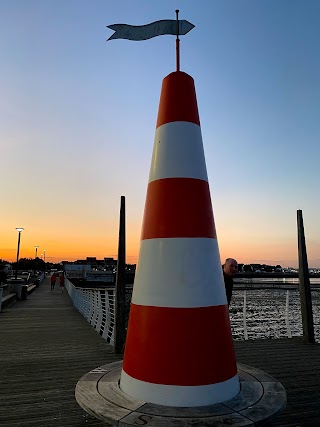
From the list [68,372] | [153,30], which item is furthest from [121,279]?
[153,30]

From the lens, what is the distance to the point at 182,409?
8.41 ft

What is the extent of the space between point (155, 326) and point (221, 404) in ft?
2.59

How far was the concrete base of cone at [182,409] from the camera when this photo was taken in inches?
92.9

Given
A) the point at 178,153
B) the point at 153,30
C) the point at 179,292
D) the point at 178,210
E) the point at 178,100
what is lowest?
the point at 179,292

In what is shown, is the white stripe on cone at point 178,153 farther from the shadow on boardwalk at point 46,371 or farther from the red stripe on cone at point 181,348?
the shadow on boardwalk at point 46,371

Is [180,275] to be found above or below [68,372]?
above

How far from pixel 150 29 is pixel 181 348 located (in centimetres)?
317

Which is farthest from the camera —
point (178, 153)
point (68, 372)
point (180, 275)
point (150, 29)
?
point (68, 372)

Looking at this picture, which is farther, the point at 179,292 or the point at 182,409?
the point at 179,292

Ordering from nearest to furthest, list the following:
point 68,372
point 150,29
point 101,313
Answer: point 150,29
point 68,372
point 101,313

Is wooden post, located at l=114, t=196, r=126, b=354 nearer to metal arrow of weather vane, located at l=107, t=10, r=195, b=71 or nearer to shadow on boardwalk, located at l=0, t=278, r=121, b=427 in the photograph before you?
shadow on boardwalk, located at l=0, t=278, r=121, b=427

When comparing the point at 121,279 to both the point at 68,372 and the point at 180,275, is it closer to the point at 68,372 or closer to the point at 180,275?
the point at 68,372


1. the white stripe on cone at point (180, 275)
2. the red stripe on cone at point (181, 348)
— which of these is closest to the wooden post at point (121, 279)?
the white stripe on cone at point (180, 275)

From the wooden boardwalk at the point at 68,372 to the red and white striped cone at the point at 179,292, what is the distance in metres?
0.56
